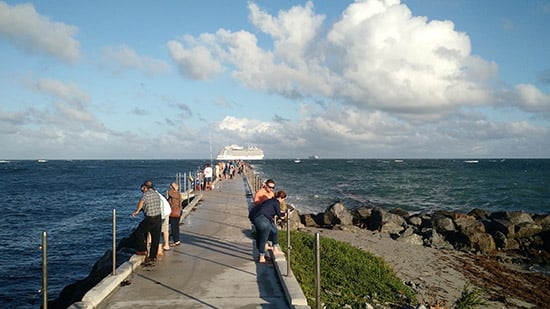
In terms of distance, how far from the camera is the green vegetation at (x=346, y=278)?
24.5ft

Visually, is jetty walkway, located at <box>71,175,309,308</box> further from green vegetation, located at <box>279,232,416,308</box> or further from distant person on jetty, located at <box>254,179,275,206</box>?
distant person on jetty, located at <box>254,179,275,206</box>

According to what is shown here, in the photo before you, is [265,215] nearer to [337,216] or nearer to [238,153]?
[337,216]

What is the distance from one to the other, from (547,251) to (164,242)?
46.9 ft

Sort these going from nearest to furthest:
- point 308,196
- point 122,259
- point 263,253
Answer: point 263,253 → point 122,259 → point 308,196

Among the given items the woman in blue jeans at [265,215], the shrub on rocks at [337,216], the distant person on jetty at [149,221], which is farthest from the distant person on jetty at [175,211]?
the shrub on rocks at [337,216]

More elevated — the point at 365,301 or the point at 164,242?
the point at 164,242

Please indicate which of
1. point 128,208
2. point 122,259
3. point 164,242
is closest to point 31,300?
point 122,259

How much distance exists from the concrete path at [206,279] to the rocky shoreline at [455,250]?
3.90 meters

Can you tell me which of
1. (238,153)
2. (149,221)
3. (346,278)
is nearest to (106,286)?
(149,221)

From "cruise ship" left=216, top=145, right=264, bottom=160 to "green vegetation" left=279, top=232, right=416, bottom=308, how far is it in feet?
438

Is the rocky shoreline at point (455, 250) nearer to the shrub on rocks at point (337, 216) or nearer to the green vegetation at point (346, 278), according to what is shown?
the shrub on rocks at point (337, 216)

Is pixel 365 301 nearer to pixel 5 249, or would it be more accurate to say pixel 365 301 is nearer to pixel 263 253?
pixel 263 253

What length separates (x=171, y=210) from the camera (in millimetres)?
9375

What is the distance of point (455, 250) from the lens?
585 inches
